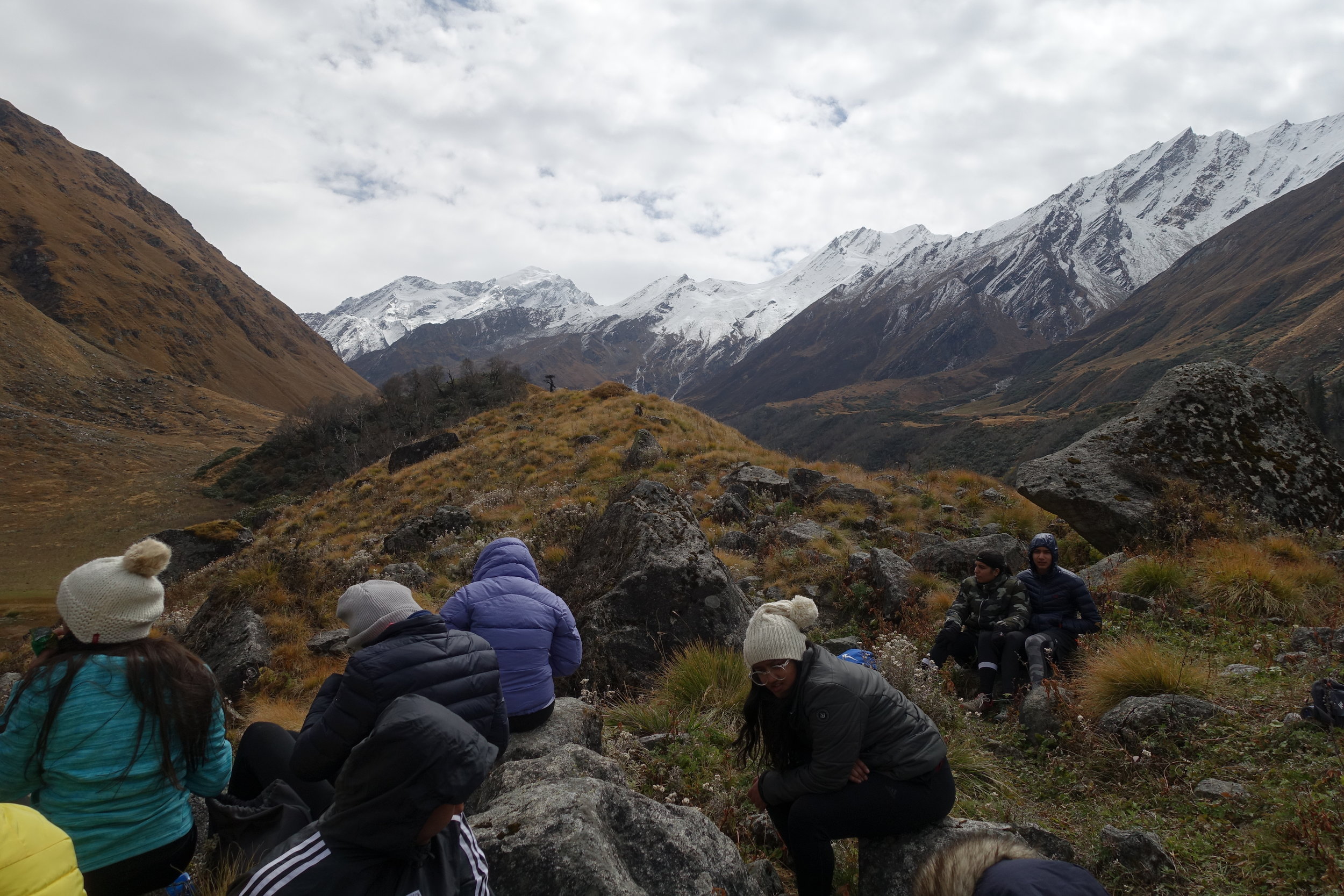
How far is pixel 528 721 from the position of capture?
423 cm

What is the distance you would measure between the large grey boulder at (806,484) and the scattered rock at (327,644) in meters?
7.89

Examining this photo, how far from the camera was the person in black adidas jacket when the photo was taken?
6.05 feet

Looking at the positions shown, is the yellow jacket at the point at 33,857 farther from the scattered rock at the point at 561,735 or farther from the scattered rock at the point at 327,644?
the scattered rock at the point at 327,644

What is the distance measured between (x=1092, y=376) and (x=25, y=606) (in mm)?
177894

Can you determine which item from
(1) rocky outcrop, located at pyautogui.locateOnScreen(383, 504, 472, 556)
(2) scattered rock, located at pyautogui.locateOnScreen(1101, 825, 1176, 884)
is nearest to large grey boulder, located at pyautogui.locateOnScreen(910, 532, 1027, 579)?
(2) scattered rock, located at pyautogui.locateOnScreen(1101, 825, 1176, 884)

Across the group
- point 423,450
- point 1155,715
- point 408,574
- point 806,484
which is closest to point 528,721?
point 1155,715

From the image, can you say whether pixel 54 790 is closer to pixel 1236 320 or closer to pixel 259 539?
pixel 259 539

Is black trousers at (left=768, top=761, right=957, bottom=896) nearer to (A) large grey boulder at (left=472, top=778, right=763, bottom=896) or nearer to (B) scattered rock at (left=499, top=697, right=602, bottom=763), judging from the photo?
(A) large grey boulder at (left=472, top=778, right=763, bottom=896)

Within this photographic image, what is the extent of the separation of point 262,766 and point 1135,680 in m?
5.78

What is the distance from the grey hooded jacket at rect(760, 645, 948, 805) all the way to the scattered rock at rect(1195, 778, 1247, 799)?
181cm

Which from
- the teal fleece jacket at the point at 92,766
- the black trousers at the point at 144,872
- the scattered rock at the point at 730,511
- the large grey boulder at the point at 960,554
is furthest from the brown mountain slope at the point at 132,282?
the large grey boulder at the point at 960,554

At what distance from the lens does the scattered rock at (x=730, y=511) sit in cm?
1138

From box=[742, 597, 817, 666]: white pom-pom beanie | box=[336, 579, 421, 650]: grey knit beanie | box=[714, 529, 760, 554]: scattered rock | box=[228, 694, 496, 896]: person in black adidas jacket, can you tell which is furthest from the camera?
box=[714, 529, 760, 554]: scattered rock

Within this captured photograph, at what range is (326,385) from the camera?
132875mm
